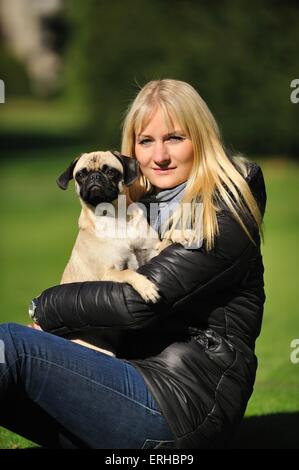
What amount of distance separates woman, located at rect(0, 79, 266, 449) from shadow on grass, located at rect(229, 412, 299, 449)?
122 cm

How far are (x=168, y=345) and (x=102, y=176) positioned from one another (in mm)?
1304

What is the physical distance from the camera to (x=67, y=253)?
44.6 feet

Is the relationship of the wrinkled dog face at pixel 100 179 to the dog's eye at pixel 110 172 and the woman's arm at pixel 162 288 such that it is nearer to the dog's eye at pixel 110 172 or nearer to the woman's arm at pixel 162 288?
the dog's eye at pixel 110 172

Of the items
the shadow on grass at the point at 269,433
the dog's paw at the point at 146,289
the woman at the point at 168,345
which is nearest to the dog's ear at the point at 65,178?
the woman at the point at 168,345

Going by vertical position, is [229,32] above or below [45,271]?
above

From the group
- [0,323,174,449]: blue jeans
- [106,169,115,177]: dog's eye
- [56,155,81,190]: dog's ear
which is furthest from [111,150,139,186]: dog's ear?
[0,323,174,449]: blue jeans

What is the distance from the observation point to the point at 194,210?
3.81m

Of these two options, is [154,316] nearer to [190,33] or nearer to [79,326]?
[79,326]

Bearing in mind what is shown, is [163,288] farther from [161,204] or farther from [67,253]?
[67,253]

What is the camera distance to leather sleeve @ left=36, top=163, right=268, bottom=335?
11.6 feet

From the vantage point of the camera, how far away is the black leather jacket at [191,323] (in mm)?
3494

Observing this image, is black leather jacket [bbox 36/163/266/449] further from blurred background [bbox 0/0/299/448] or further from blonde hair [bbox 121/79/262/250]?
blurred background [bbox 0/0/299/448]
